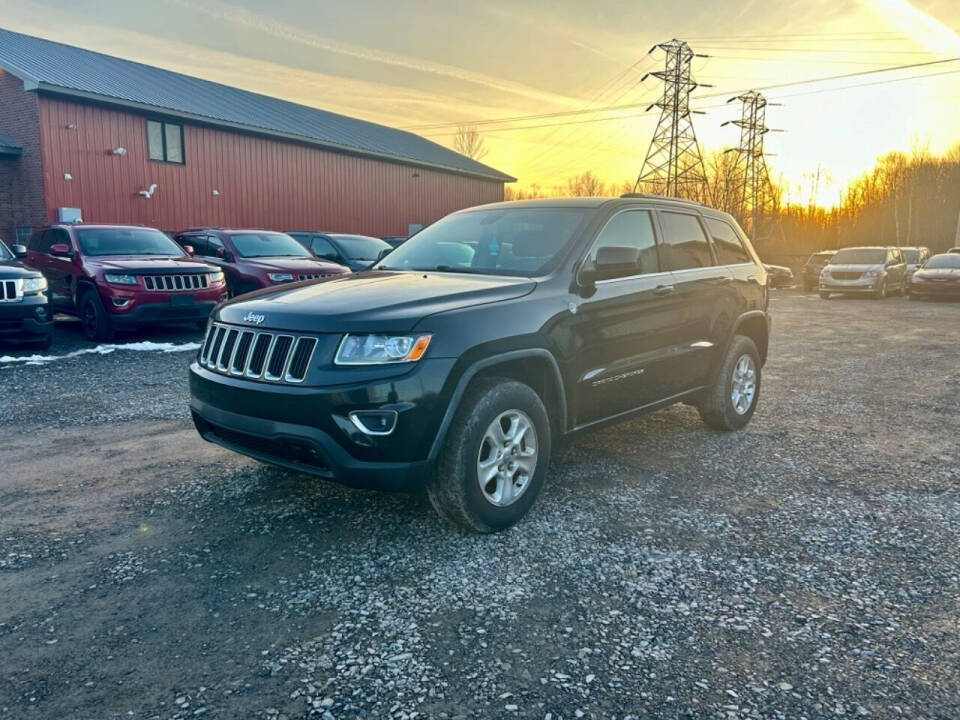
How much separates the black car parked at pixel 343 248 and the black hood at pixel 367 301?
33.8ft

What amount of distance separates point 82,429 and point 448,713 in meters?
4.69

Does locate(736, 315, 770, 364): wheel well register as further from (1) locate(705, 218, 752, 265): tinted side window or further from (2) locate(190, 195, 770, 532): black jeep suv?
(2) locate(190, 195, 770, 532): black jeep suv

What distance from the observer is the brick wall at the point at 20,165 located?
60.3 feet

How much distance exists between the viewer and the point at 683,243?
524cm

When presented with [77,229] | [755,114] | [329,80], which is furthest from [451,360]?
[755,114]

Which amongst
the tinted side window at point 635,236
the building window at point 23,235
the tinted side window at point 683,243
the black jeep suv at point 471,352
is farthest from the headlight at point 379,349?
the building window at point 23,235

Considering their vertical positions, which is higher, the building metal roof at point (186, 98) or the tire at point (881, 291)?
the building metal roof at point (186, 98)

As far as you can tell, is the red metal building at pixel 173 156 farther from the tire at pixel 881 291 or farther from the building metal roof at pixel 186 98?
the tire at pixel 881 291

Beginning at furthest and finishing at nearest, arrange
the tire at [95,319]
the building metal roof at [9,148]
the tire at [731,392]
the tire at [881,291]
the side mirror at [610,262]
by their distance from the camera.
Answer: the tire at [881,291] < the building metal roof at [9,148] < the tire at [95,319] < the tire at [731,392] < the side mirror at [610,262]

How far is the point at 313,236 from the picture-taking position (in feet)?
49.2

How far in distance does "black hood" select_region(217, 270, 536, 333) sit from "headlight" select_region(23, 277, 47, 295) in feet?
20.5

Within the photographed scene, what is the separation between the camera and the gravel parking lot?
2.41m

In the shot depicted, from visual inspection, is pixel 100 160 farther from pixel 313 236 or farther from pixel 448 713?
pixel 448 713

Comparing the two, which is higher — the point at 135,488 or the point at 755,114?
the point at 755,114
